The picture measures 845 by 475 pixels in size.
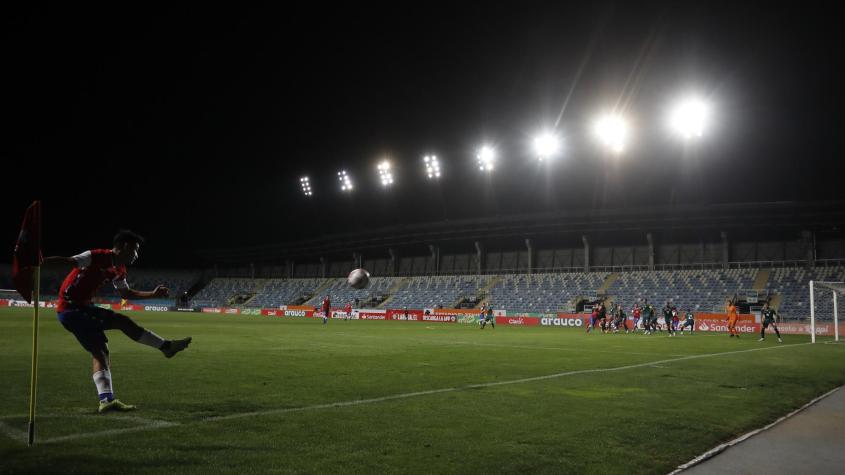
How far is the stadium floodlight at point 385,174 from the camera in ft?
205

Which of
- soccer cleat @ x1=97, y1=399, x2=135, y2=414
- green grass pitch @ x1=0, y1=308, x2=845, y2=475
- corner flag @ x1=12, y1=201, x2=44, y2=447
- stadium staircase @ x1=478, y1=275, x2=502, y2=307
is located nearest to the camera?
green grass pitch @ x1=0, y1=308, x2=845, y2=475

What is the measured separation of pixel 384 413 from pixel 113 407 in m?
3.56

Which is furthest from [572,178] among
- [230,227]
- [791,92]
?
[230,227]

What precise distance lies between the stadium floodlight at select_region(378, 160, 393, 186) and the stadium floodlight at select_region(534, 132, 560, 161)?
61.4ft

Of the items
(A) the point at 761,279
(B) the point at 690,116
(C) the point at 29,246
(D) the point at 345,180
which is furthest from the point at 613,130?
(C) the point at 29,246

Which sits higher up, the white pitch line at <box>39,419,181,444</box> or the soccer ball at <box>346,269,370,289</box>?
the soccer ball at <box>346,269,370,289</box>

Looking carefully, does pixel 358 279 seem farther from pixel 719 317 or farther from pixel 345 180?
pixel 345 180

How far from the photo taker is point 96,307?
7.58 m

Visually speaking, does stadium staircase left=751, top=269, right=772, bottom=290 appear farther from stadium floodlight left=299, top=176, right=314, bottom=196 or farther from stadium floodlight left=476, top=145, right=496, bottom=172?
stadium floodlight left=299, top=176, right=314, bottom=196

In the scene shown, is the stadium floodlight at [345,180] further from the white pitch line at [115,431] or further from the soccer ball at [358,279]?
the white pitch line at [115,431]

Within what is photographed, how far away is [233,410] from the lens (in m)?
7.77

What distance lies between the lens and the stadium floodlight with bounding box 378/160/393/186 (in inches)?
2463

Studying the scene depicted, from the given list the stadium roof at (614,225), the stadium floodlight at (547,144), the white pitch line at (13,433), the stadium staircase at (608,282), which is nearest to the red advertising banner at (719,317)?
the stadium roof at (614,225)

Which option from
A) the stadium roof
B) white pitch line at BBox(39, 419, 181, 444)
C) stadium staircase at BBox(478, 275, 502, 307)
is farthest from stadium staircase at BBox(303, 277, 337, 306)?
white pitch line at BBox(39, 419, 181, 444)
